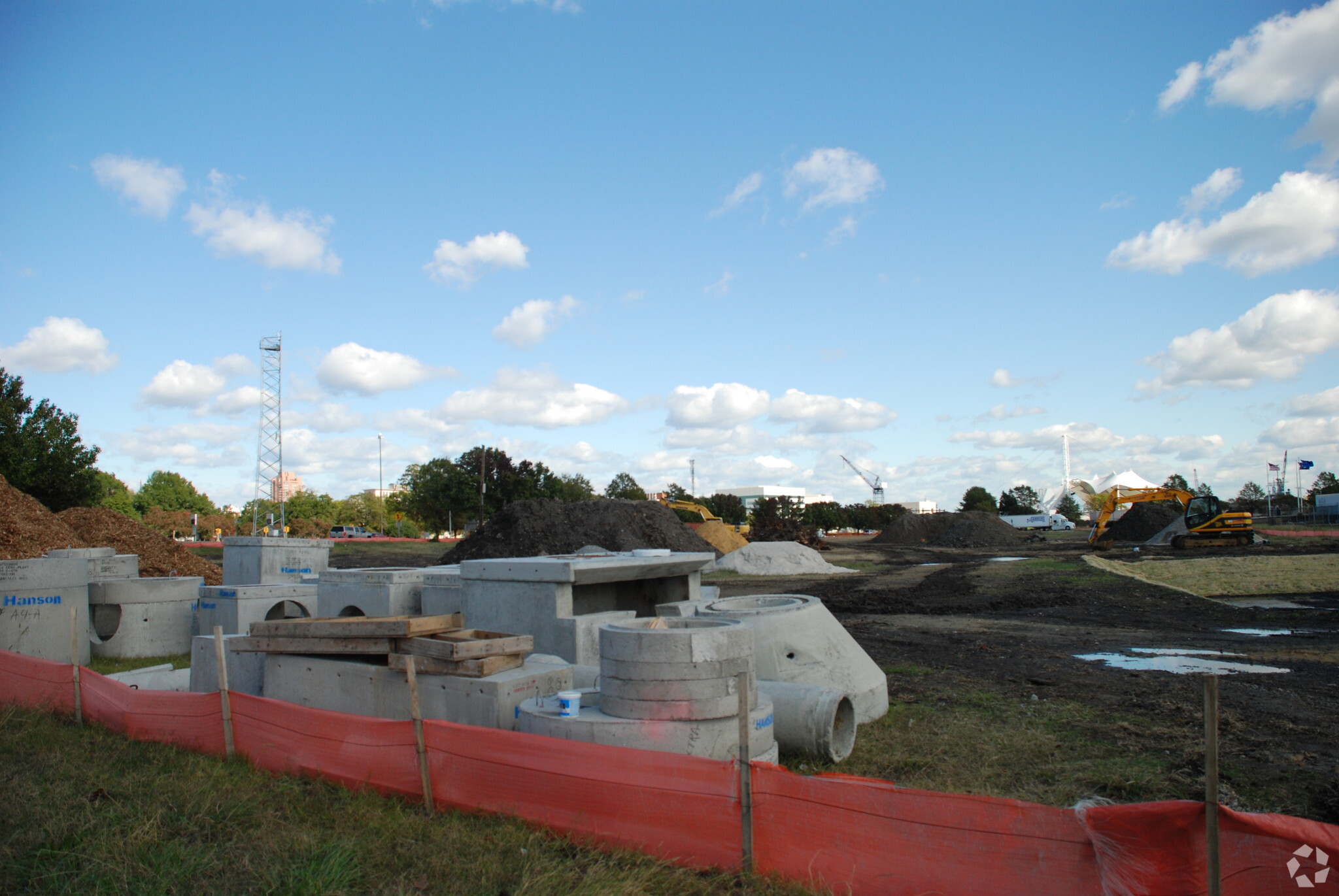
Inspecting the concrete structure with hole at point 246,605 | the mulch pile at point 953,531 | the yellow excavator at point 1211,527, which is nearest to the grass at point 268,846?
the concrete structure with hole at point 246,605

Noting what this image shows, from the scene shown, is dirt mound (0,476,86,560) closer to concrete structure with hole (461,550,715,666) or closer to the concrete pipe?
concrete structure with hole (461,550,715,666)

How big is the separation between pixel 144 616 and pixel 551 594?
347 inches

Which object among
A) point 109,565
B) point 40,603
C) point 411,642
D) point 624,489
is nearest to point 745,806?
point 411,642

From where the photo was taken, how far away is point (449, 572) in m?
10.7

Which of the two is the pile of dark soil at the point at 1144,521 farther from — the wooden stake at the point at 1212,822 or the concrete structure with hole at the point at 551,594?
the wooden stake at the point at 1212,822

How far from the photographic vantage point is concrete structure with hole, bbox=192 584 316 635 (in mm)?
12734

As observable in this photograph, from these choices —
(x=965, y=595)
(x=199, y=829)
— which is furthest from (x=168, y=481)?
(x=199, y=829)

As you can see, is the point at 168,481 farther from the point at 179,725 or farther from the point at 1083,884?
the point at 1083,884

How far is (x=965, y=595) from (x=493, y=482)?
165 feet

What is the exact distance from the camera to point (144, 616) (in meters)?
13.4

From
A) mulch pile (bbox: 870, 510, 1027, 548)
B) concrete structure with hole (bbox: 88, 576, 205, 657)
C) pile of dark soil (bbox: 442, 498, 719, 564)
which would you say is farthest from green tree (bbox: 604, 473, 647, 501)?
concrete structure with hole (bbox: 88, 576, 205, 657)

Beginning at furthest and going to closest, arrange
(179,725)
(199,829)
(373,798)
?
(179,725) → (373,798) → (199,829)

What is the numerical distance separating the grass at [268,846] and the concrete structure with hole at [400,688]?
3.58 feet

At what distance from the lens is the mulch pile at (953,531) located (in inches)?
2192
